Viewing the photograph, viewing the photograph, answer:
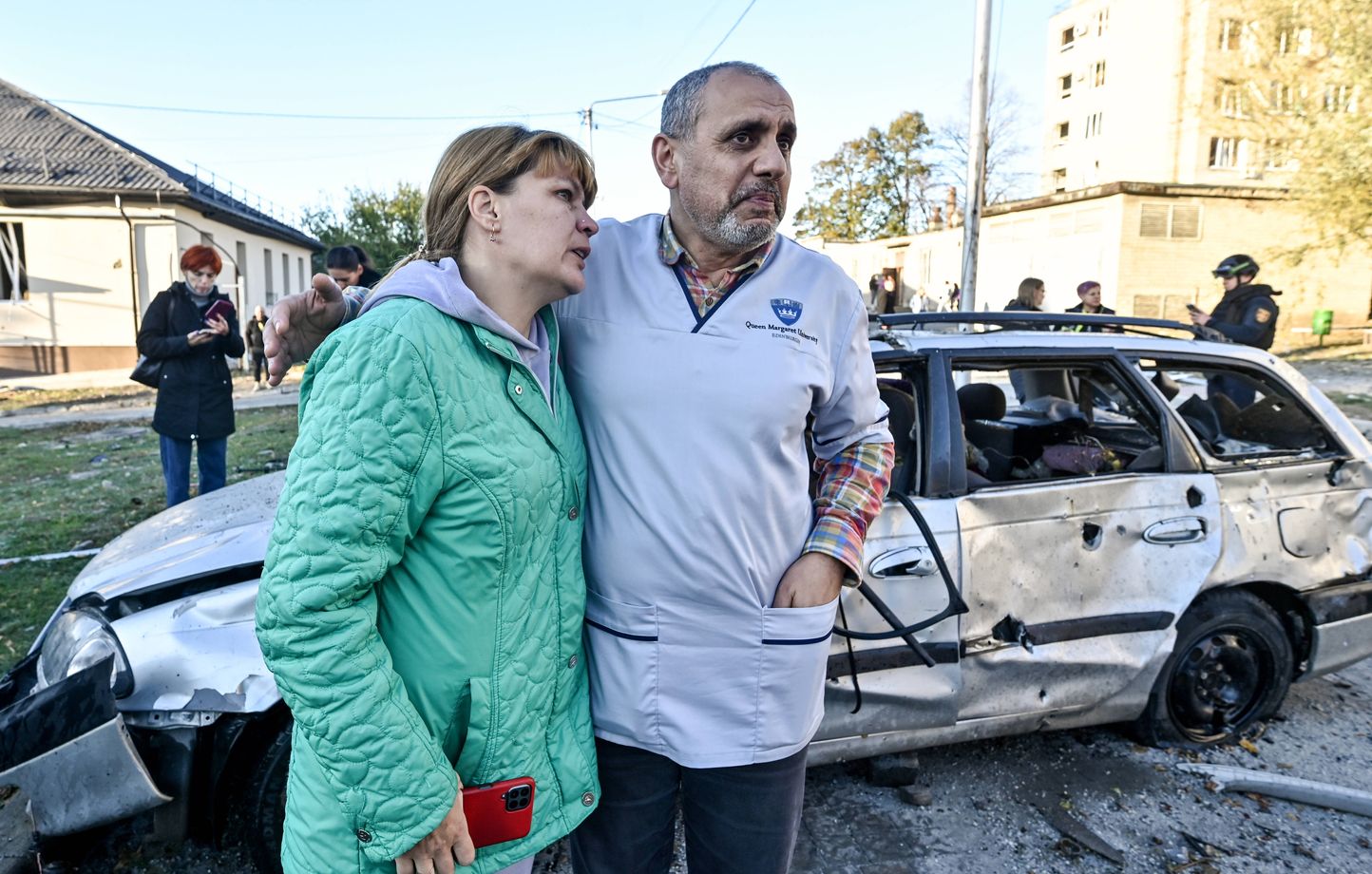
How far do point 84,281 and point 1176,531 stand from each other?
2181 centimetres

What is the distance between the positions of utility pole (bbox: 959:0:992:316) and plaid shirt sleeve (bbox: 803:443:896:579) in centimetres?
948

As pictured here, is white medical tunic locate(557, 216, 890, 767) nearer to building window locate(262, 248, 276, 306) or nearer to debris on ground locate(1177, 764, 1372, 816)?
debris on ground locate(1177, 764, 1372, 816)

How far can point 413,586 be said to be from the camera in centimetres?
137

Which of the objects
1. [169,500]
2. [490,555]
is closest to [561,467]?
[490,555]

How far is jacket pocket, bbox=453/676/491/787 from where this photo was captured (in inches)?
55.1

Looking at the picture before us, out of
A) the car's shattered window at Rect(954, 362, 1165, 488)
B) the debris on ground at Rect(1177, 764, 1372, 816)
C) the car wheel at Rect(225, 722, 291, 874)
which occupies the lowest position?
the debris on ground at Rect(1177, 764, 1372, 816)

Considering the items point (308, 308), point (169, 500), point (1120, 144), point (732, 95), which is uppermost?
point (1120, 144)

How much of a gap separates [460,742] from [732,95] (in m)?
1.28

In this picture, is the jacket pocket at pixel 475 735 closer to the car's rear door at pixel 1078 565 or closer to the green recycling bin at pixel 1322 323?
the car's rear door at pixel 1078 565

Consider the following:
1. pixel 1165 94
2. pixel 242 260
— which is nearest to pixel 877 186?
pixel 1165 94

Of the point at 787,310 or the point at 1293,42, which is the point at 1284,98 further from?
the point at 787,310

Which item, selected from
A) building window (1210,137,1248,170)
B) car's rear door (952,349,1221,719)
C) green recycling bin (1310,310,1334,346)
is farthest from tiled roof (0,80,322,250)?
building window (1210,137,1248,170)

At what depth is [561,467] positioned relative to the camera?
4.96 ft

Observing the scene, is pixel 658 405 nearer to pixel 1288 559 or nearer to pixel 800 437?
pixel 800 437
